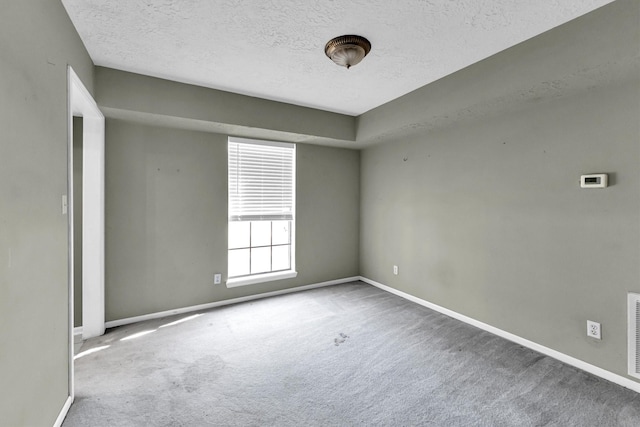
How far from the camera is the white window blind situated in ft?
12.3

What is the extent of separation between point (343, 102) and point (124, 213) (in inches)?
111

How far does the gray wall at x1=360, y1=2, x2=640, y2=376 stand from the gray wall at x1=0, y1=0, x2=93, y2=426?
303cm

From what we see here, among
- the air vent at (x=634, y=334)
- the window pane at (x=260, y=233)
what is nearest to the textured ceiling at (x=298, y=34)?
the window pane at (x=260, y=233)

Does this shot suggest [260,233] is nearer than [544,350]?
No

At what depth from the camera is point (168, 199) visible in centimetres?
333

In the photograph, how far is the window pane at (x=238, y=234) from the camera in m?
3.83

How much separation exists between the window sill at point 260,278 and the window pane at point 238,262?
0.33ft

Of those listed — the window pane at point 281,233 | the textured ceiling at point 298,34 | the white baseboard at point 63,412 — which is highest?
the textured ceiling at point 298,34

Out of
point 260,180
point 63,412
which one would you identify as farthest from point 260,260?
point 63,412

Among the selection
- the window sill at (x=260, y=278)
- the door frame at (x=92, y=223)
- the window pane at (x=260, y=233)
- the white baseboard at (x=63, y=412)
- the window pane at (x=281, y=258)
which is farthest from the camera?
the window pane at (x=281, y=258)

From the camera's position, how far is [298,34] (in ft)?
6.89

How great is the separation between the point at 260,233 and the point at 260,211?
0.34 m

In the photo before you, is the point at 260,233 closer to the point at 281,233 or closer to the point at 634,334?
the point at 281,233

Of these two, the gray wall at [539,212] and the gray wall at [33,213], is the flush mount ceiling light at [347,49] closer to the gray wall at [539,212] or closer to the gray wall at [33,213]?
the gray wall at [539,212]
